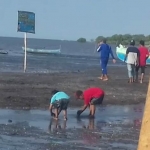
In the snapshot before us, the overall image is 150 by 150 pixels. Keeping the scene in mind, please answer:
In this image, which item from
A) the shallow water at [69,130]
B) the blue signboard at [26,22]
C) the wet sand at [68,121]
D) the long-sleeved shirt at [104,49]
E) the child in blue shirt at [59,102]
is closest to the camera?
the shallow water at [69,130]

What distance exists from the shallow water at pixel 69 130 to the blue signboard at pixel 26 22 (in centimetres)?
1351

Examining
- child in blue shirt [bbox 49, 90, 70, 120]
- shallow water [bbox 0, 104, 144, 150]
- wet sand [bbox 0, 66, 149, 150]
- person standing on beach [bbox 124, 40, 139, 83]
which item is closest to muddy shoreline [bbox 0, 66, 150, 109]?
wet sand [bbox 0, 66, 149, 150]

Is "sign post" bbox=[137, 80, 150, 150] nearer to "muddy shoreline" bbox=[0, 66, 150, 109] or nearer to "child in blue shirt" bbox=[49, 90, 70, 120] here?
"child in blue shirt" bbox=[49, 90, 70, 120]

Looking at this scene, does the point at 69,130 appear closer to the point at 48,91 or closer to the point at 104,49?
the point at 48,91

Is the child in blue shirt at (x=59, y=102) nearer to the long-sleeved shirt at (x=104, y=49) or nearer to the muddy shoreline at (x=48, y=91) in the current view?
the muddy shoreline at (x=48, y=91)

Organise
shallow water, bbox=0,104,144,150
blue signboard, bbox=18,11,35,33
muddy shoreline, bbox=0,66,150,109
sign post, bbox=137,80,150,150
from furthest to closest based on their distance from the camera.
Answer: blue signboard, bbox=18,11,35,33
muddy shoreline, bbox=0,66,150,109
shallow water, bbox=0,104,144,150
sign post, bbox=137,80,150,150

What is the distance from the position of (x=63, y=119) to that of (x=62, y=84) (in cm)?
846

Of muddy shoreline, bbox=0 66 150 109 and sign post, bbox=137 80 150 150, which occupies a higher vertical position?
sign post, bbox=137 80 150 150

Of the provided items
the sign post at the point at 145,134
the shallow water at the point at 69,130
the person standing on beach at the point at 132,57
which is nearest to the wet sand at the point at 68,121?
the shallow water at the point at 69,130

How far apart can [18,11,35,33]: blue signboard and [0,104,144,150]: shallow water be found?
532 inches

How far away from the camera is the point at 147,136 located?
7.75ft

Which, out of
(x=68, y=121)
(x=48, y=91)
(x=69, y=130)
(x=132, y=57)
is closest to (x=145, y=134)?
(x=69, y=130)

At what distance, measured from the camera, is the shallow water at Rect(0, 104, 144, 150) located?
32.3 feet

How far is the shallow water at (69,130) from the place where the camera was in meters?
9.85
